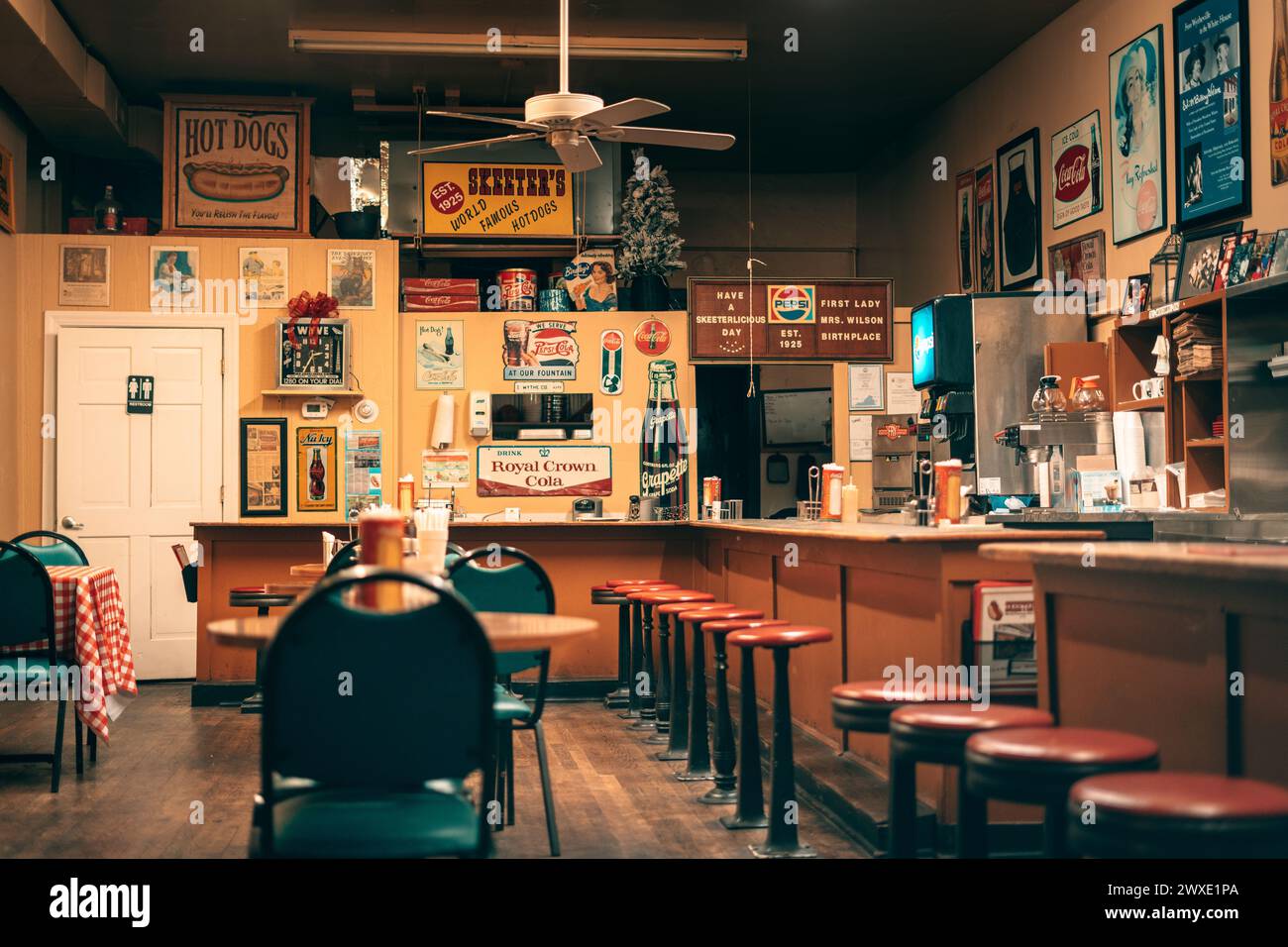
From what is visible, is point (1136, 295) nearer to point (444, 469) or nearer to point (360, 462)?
point (444, 469)

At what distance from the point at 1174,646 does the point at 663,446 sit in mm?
6025

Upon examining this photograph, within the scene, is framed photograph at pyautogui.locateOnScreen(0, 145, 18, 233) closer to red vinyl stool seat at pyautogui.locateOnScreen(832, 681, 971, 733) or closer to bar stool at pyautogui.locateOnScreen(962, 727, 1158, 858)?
red vinyl stool seat at pyautogui.locateOnScreen(832, 681, 971, 733)

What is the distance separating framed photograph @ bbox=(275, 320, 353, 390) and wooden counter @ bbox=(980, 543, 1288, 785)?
241 inches

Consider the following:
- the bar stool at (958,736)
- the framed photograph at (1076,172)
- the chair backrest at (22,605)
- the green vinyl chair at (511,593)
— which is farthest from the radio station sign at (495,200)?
the bar stool at (958,736)

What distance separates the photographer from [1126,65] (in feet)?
22.5

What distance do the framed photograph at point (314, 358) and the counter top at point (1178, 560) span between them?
20.1ft

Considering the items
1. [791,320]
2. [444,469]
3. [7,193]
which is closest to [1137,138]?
[791,320]

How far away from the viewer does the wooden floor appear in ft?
13.1

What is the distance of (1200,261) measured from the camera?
5863 millimetres

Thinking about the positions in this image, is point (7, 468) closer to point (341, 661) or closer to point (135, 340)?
point (135, 340)

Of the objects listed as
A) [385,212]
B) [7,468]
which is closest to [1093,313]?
[385,212]

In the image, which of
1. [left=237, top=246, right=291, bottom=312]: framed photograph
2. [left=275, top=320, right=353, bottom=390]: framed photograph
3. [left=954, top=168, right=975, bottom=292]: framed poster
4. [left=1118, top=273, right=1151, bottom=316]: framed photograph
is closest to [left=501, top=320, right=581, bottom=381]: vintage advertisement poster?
[left=275, top=320, right=353, bottom=390]: framed photograph
